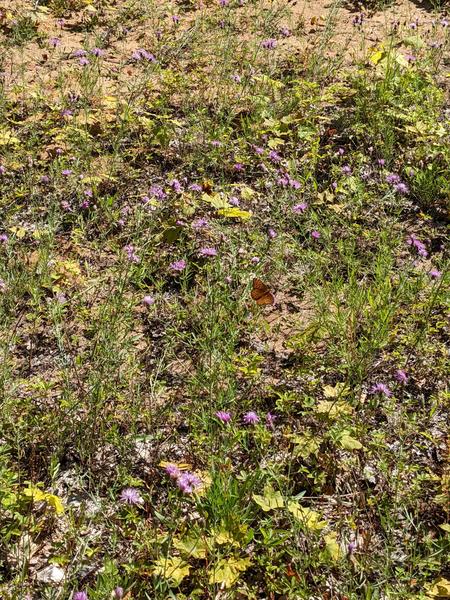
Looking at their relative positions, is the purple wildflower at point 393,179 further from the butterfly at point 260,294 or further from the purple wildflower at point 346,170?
the butterfly at point 260,294

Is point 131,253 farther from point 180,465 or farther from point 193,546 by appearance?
point 193,546

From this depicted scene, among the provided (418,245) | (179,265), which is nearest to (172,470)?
(179,265)

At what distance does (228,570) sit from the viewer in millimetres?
2480

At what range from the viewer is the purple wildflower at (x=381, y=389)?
3115 millimetres

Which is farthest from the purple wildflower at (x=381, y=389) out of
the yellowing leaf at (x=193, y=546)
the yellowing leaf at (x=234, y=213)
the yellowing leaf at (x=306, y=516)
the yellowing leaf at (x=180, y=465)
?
the yellowing leaf at (x=234, y=213)

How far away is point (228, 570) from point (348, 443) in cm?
77

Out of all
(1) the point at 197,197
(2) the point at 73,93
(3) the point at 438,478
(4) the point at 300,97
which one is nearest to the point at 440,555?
(3) the point at 438,478

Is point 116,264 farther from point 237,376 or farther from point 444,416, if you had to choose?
point 444,416

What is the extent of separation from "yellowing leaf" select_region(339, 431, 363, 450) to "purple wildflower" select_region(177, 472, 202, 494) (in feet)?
2.17

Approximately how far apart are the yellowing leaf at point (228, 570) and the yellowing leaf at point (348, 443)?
67 centimetres

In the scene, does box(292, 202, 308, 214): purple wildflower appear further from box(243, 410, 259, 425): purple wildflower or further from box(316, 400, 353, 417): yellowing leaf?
box(243, 410, 259, 425): purple wildflower

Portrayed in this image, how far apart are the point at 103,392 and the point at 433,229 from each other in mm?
2529

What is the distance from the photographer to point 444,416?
3.19 metres

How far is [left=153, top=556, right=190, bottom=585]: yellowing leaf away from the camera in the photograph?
243 cm
